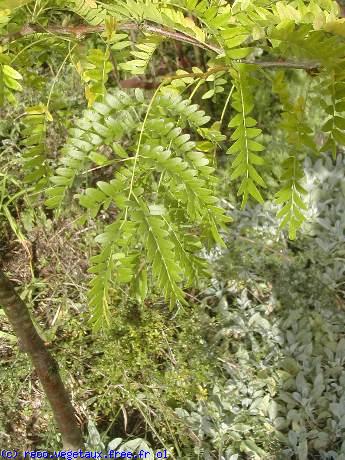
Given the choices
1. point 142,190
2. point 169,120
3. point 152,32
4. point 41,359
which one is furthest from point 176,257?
point 41,359

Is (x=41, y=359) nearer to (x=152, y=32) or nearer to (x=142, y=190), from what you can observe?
(x=142, y=190)

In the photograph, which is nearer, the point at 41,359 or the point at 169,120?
the point at 169,120

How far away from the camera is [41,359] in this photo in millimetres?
1499

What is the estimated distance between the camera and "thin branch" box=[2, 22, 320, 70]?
0.99 m

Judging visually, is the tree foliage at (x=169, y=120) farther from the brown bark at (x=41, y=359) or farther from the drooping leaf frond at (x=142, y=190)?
the brown bark at (x=41, y=359)

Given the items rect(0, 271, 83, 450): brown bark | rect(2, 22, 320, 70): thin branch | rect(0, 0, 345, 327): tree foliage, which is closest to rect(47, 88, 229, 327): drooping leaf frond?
rect(0, 0, 345, 327): tree foliage

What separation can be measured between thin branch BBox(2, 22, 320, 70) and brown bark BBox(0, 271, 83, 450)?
0.53 m

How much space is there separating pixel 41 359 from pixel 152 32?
89 cm

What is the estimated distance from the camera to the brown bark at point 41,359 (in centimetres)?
135

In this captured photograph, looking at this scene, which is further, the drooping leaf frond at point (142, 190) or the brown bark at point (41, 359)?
the brown bark at point (41, 359)

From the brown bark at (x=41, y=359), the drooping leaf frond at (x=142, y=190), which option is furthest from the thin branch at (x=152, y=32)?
the brown bark at (x=41, y=359)

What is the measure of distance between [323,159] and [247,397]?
142cm

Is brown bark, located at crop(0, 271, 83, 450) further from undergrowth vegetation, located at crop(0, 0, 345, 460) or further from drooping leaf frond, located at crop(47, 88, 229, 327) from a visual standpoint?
drooping leaf frond, located at crop(47, 88, 229, 327)

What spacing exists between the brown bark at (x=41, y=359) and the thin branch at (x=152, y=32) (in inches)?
20.8
